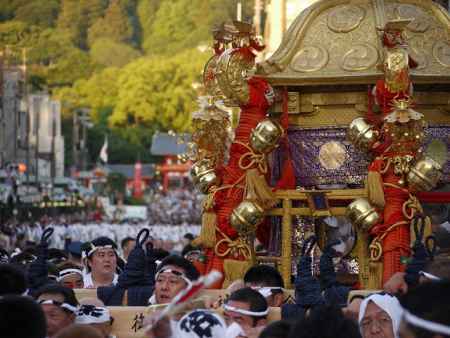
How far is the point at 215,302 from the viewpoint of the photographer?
12.2m

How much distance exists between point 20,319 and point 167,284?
13.7 feet

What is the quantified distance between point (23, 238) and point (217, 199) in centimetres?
2222

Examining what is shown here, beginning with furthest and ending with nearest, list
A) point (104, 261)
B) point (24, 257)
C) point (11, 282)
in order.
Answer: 1. point (24, 257)
2. point (104, 261)
3. point (11, 282)

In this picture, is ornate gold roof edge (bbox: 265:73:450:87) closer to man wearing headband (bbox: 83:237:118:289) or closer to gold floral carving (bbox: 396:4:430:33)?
gold floral carving (bbox: 396:4:430:33)

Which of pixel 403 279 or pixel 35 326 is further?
pixel 403 279

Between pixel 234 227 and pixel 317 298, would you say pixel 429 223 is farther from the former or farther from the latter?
pixel 317 298

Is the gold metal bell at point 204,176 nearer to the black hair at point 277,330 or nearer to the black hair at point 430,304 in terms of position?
the black hair at point 277,330

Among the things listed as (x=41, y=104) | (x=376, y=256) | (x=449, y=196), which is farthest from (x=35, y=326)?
(x=41, y=104)

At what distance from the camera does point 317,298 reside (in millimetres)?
10992

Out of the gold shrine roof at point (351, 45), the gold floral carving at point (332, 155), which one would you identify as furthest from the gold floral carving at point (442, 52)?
the gold floral carving at point (332, 155)

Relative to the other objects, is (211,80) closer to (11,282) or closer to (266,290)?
(266,290)

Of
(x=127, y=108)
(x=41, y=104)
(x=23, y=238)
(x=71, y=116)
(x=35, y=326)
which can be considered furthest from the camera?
(x=127, y=108)

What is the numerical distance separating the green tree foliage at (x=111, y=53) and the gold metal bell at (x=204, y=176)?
446 ft

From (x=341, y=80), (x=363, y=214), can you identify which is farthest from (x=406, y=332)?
(x=341, y=80)
